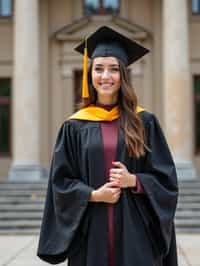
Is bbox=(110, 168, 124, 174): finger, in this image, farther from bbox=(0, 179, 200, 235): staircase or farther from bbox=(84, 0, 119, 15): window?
bbox=(84, 0, 119, 15): window

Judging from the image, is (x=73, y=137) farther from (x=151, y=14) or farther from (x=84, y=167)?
(x=151, y=14)

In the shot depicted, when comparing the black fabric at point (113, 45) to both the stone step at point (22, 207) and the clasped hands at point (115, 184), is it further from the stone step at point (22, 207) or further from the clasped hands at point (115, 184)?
the stone step at point (22, 207)

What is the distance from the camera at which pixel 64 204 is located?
322 cm

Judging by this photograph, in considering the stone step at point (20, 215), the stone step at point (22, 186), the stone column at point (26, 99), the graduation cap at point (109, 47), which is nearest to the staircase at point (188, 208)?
the stone step at point (20, 215)

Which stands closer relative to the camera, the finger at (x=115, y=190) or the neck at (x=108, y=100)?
the finger at (x=115, y=190)

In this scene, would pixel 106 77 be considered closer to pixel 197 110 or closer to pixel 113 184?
pixel 113 184

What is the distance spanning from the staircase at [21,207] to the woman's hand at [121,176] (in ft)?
33.3

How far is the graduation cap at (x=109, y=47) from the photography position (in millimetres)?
3439

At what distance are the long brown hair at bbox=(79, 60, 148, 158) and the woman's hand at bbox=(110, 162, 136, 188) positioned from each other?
13 cm

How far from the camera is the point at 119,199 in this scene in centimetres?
320

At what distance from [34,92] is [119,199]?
14615 mm

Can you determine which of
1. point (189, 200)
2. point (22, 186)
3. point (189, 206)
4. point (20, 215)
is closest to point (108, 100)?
point (20, 215)

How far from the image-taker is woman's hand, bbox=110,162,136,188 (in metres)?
3.09

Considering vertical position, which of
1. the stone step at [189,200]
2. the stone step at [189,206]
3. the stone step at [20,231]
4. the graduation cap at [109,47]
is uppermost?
the graduation cap at [109,47]
